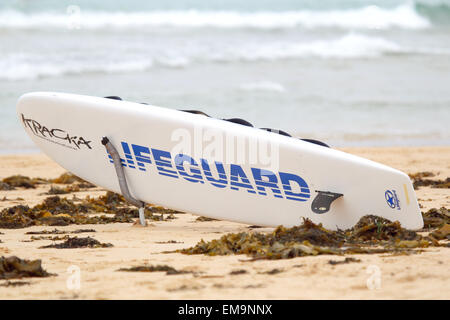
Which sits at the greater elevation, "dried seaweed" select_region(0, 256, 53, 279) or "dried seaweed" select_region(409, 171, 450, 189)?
"dried seaweed" select_region(409, 171, 450, 189)

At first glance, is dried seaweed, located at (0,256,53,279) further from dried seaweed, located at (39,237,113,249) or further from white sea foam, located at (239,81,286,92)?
white sea foam, located at (239,81,286,92)

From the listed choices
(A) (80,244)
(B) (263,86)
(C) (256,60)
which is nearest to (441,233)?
(A) (80,244)

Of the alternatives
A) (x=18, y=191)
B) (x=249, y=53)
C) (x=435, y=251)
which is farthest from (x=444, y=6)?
(x=435, y=251)

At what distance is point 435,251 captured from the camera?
4.39 metres

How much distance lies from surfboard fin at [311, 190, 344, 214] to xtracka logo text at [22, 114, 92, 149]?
190cm

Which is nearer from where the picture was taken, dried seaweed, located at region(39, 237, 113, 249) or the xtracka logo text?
dried seaweed, located at region(39, 237, 113, 249)

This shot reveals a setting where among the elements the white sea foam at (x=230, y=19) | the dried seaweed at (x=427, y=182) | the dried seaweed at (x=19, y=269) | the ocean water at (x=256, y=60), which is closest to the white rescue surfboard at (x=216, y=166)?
the dried seaweed at (x=19, y=269)

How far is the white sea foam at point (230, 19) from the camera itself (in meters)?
23.2

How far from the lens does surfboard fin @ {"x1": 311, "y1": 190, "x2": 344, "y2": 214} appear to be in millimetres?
5250

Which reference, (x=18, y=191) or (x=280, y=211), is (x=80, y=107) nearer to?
(x=280, y=211)

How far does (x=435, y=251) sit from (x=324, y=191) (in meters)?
1.10

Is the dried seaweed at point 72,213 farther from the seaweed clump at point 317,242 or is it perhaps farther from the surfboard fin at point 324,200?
the seaweed clump at point 317,242

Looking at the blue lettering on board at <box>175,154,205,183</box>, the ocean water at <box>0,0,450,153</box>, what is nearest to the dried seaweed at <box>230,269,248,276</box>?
the blue lettering on board at <box>175,154,205,183</box>

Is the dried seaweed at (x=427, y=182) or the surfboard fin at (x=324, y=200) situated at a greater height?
the dried seaweed at (x=427, y=182)
